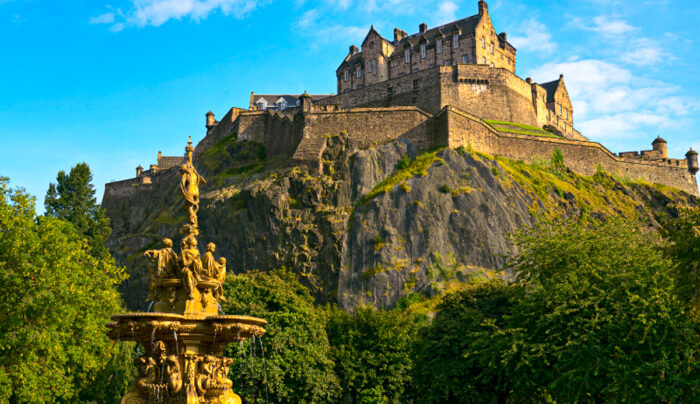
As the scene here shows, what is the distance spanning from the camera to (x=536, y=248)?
31.4 m

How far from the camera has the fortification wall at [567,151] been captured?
66.0m

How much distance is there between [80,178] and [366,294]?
87.2 feet

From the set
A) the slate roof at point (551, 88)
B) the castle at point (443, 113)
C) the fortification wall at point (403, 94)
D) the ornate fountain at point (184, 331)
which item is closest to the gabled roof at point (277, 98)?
the castle at point (443, 113)

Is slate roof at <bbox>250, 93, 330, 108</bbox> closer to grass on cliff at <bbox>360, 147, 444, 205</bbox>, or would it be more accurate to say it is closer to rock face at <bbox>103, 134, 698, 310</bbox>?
rock face at <bbox>103, 134, 698, 310</bbox>

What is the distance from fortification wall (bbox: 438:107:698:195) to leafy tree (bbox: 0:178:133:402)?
132 feet

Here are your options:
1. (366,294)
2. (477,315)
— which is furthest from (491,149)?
(477,315)

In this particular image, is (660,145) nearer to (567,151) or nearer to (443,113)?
(567,151)

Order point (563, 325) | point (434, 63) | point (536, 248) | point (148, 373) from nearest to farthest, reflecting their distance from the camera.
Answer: point (148, 373), point (563, 325), point (536, 248), point (434, 63)

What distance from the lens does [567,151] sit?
2894 inches

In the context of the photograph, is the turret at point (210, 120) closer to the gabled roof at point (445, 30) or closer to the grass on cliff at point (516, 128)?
the gabled roof at point (445, 30)

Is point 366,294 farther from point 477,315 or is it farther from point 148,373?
point 148,373

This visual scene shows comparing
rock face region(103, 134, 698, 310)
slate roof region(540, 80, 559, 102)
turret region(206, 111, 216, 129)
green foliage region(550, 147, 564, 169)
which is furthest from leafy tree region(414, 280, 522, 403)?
slate roof region(540, 80, 559, 102)

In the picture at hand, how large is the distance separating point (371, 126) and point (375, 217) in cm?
1235

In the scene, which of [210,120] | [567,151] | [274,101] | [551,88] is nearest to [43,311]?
[567,151]
